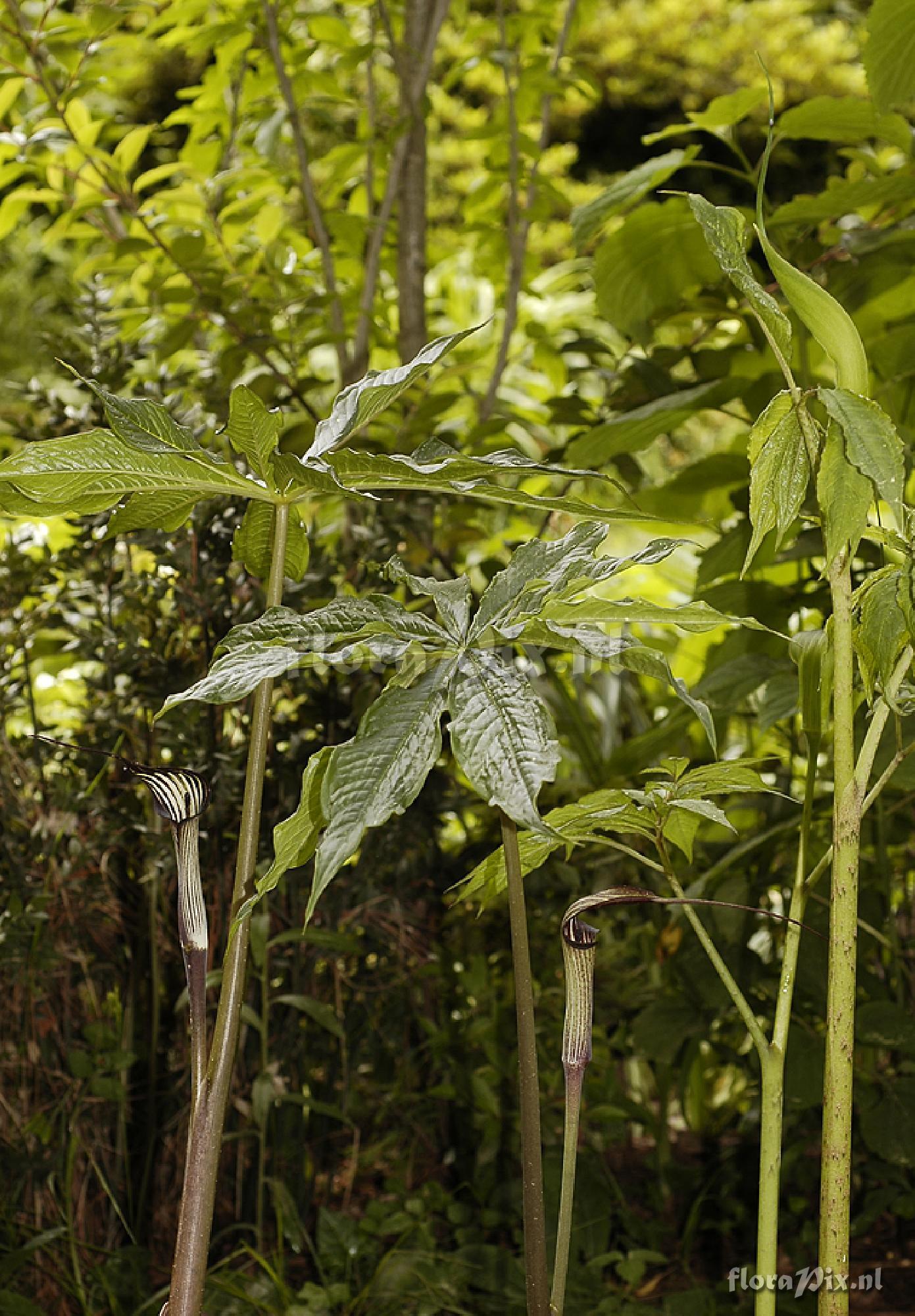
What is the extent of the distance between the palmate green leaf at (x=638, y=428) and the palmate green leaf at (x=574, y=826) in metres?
0.54

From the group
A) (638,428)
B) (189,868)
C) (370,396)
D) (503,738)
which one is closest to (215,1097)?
(189,868)

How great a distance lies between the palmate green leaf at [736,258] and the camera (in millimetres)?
443

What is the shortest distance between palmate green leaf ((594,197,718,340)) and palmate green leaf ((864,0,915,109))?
7.9 inches

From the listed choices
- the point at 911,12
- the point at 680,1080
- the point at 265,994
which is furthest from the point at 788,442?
the point at 680,1080

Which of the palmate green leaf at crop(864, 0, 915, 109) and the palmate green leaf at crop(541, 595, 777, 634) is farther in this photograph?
the palmate green leaf at crop(864, 0, 915, 109)

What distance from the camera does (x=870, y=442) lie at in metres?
0.43

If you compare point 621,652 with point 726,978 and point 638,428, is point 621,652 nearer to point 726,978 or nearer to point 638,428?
point 726,978

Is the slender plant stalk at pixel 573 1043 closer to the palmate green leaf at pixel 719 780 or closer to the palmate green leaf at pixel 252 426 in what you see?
the palmate green leaf at pixel 719 780

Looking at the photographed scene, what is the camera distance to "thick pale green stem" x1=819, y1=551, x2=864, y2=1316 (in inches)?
18.3

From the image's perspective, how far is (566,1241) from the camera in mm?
513

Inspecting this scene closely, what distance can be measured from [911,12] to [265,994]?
104cm

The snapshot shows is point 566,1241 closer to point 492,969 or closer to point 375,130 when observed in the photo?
point 492,969

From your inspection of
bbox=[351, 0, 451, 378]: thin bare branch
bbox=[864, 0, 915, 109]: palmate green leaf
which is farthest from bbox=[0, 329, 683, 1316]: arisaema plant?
bbox=[351, 0, 451, 378]: thin bare branch

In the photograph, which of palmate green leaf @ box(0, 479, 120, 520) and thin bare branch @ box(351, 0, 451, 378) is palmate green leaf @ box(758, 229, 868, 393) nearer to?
palmate green leaf @ box(0, 479, 120, 520)
